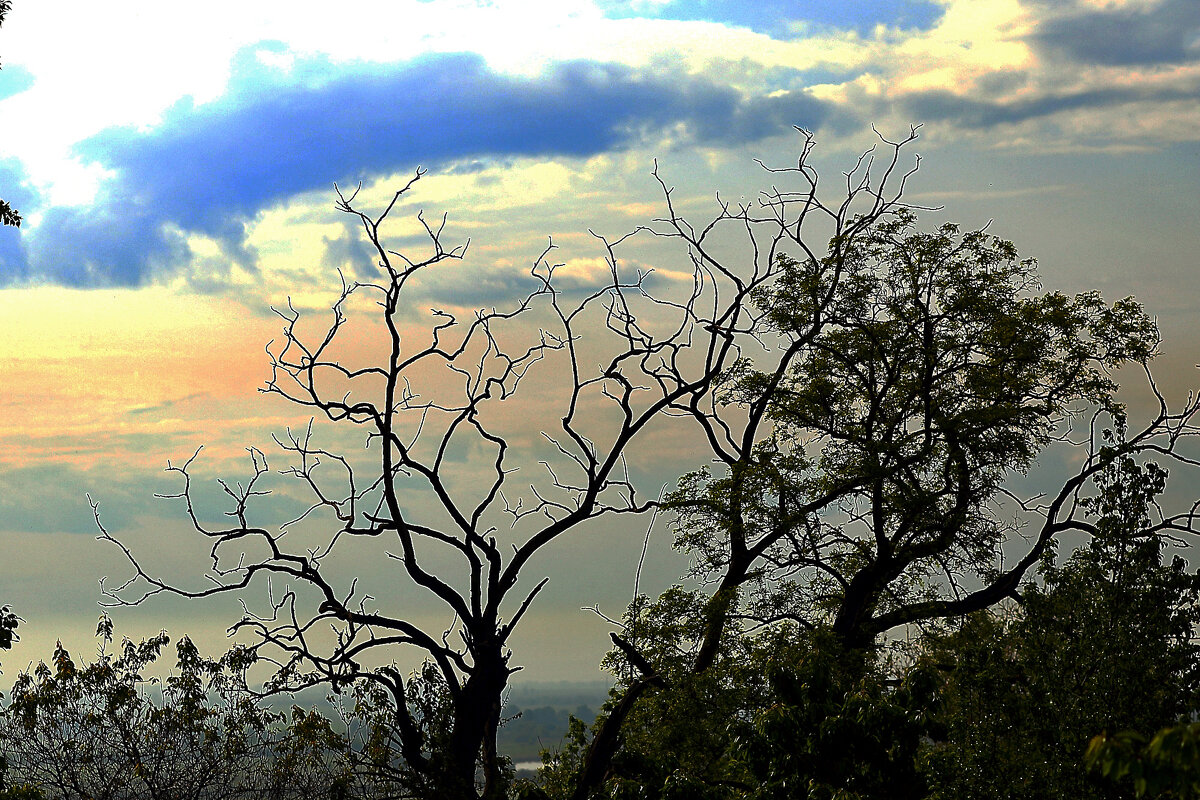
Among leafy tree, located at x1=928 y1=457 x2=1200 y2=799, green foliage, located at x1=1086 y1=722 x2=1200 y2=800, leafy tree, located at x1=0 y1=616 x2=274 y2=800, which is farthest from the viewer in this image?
leafy tree, located at x1=0 y1=616 x2=274 y2=800

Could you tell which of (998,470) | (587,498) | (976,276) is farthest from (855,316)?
(587,498)

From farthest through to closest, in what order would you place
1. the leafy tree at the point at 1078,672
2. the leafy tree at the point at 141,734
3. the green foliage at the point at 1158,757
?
the leafy tree at the point at 141,734 → the leafy tree at the point at 1078,672 → the green foliage at the point at 1158,757

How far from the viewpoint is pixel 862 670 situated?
61.7 ft

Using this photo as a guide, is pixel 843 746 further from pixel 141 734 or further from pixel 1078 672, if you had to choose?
pixel 141 734

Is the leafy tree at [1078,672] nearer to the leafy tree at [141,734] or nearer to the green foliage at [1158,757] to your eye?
the green foliage at [1158,757]

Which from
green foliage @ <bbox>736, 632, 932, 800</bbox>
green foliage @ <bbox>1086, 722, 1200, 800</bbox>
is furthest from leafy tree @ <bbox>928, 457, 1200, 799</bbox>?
green foliage @ <bbox>1086, 722, 1200, 800</bbox>

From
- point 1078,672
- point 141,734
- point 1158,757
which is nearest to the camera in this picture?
point 1158,757

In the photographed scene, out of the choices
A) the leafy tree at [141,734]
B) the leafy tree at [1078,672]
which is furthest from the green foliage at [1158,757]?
the leafy tree at [141,734]

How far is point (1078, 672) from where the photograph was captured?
466 inches

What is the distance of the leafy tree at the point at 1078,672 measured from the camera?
37.5 feet

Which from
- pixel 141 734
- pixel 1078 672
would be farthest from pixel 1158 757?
pixel 141 734

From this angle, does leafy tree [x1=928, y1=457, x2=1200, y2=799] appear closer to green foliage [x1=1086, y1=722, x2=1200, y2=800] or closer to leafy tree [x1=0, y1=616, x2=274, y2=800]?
green foliage [x1=1086, y1=722, x2=1200, y2=800]

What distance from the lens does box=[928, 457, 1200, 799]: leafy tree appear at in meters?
11.4

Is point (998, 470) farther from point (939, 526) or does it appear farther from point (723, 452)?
point (723, 452)
